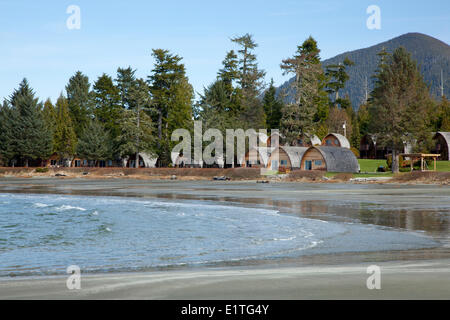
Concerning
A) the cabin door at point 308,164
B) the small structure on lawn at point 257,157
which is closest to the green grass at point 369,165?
the cabin door at point 308,164

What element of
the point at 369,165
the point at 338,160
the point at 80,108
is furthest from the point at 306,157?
the point at 80,108

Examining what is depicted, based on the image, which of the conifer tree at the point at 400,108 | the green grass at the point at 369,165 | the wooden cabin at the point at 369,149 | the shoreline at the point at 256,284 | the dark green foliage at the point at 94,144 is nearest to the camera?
the shoreline at the point at 256,284

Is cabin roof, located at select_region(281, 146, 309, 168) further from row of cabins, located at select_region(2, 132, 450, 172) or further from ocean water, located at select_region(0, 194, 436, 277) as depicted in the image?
ocean water, located at select_region(0, 194, 436, 277)

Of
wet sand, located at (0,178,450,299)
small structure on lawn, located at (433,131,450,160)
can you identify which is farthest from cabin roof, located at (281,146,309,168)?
wet sand, located at (0,178,450,299)

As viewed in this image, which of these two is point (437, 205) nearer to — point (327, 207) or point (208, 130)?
point (327, 207)

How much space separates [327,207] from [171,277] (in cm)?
1876

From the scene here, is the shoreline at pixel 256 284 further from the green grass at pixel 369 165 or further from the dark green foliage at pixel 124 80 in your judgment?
the dark green foliage at pixel 124 80

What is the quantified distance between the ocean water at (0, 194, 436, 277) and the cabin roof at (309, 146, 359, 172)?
4864 cm

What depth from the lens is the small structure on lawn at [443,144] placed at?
292ft

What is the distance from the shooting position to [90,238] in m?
17.4

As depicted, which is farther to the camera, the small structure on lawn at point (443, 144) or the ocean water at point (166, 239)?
the small structure on lawn at point (443, 144)

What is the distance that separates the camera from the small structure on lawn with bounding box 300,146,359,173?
7269 cm

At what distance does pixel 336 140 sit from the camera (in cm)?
10075
